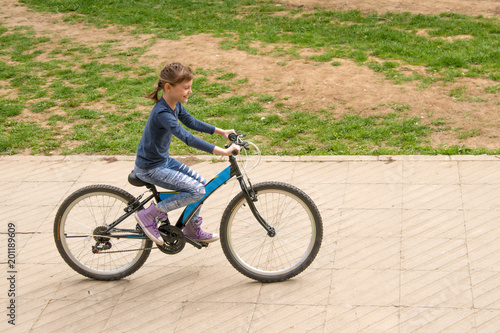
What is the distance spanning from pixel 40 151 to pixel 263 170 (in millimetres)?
3155

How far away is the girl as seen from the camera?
5082mm

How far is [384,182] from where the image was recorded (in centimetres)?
707

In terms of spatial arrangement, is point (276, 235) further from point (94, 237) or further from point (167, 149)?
point (94, 237)

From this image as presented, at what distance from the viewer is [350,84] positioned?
9.79 m

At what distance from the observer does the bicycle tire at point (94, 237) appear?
561cm

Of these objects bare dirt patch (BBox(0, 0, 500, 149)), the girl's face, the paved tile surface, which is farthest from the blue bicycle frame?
bare dirt patch (BBox(0, 0, 500, 149))

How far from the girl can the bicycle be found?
10cm

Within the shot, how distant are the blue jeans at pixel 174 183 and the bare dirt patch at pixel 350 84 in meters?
3.79

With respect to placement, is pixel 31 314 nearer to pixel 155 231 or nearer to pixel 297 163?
pixel 155 231

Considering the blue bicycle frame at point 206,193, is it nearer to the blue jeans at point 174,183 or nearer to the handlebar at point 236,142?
the blue jeans at point 174,183

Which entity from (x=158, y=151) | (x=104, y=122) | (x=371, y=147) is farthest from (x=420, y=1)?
(x=158, y=151)

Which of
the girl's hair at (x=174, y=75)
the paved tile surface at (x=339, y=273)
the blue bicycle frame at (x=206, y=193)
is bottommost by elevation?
the paved tile surface at (x=339, y=273)

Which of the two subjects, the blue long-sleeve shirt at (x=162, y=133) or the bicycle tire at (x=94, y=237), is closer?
the blue long-sleeve shirt at (x=162, y=133)

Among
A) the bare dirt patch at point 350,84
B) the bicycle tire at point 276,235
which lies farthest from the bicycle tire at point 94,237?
the bare dirt patch at point 350,84
